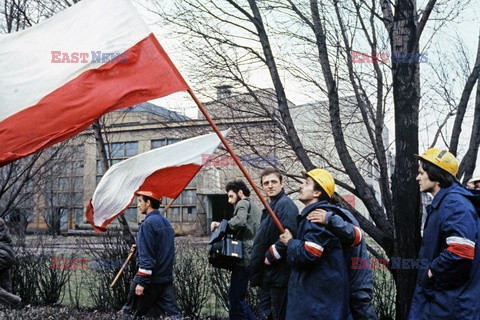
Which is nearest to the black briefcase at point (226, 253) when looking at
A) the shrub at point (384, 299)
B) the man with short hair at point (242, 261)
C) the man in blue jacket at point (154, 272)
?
the man with short hair at point (242, 261)

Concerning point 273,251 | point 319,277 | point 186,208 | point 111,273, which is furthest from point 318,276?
point 186,208

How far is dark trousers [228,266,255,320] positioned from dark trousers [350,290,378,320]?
2.56 metres

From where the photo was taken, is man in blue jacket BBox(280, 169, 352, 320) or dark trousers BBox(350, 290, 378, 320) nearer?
man in blue jacket BBox(280, 169, 352, 320)

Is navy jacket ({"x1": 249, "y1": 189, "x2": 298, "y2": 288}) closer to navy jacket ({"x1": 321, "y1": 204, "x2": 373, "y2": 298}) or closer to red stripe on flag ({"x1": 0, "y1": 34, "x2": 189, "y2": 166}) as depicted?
navy jacket ({"x1": 321, "y1": 204, "x2": 373, "y2": 298})

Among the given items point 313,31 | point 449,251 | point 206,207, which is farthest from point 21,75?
point 206,207

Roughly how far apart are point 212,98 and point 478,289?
207 inches

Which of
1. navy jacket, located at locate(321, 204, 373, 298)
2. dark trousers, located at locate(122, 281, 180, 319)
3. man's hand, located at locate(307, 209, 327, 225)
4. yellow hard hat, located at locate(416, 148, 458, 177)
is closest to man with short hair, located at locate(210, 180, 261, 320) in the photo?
dark trousers, located at locate(122, 281, 180, 319)

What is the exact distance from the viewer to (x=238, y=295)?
275 inches

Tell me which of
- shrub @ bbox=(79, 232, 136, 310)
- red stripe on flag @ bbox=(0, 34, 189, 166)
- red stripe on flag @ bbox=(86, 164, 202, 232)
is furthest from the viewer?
shrub @ bbox=(79, 232, 136, 310)

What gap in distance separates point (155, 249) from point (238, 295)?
1370mm

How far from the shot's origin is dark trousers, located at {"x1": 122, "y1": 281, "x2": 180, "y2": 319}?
241 inches

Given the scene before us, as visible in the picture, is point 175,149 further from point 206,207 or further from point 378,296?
point 206,207

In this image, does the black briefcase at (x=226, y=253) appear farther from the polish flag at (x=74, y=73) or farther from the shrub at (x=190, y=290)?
the polish flag at (x=74, y=73)

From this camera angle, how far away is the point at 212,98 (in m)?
8.38
